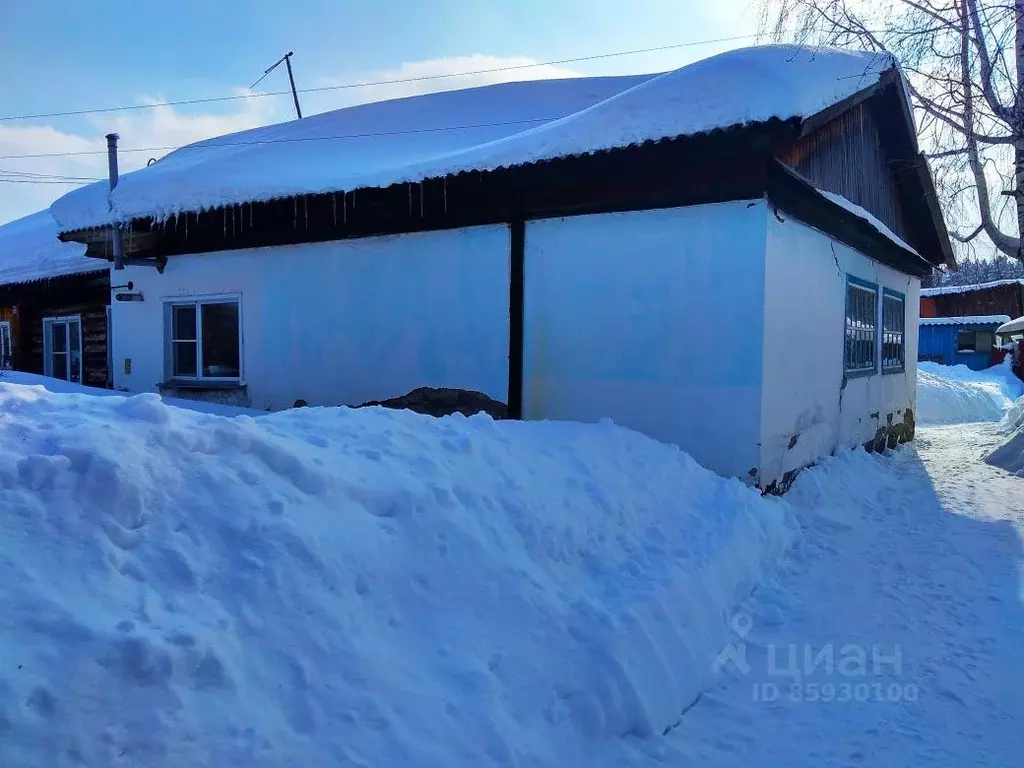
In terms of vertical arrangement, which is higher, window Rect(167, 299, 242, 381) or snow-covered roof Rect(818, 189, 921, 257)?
snow-covered roof Rect(818, 189, 921, 257)

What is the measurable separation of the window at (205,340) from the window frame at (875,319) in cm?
760

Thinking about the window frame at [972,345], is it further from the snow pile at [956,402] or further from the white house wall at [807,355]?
the white house wall at [807,355]

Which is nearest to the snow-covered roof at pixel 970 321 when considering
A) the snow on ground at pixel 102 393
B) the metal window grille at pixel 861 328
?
the metal window grille at pixel 861 328

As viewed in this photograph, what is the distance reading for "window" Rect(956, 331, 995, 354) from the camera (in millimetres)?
29706

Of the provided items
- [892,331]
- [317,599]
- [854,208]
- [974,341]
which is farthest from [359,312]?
[974,341]

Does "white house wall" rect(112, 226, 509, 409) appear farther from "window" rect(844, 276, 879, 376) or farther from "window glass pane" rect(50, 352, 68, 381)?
"window" rect(844, 276, 879, 376)

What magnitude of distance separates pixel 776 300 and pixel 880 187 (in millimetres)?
5030

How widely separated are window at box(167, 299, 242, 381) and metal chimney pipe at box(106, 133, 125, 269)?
2.80 ft

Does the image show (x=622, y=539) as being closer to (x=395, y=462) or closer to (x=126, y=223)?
(x=395, y=462)

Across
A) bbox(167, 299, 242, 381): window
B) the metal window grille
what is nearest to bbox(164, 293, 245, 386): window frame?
bbox(167, 299, 242, 381): window

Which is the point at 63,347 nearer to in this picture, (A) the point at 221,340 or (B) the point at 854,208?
(A) the point at 221,340

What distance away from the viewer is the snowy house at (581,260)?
593 centimetres

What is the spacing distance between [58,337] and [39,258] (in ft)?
4.97

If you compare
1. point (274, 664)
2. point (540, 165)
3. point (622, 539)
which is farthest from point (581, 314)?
point (274, 664)
